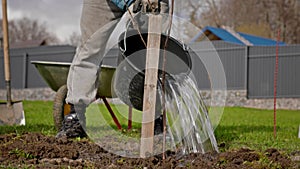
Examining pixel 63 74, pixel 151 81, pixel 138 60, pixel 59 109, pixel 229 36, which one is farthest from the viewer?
pixel 229 36

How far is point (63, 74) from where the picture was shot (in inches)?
160

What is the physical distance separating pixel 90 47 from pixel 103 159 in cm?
83

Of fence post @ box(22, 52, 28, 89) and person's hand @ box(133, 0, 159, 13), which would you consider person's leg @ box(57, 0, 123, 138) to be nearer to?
person's hand @ box(133, 0, 159, 13)

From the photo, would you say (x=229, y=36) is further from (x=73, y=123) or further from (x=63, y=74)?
(x=73, y=123)

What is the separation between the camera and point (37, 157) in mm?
2289

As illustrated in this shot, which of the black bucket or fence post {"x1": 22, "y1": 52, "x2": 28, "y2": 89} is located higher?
the black bucket

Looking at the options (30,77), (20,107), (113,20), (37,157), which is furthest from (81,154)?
(30,77)

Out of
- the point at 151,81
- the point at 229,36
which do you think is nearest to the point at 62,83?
the point at 151,81

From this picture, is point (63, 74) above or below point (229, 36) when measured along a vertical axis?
below

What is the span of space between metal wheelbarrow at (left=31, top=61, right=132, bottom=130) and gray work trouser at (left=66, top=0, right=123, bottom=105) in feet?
1.89

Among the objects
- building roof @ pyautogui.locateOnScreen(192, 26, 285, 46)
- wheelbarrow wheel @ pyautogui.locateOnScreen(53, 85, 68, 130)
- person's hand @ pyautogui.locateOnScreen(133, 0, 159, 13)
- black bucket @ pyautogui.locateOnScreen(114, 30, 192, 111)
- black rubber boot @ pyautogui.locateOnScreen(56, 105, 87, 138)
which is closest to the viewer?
person's hand @ pyautogui.locateOnScreen(133, 0, 159, 13)

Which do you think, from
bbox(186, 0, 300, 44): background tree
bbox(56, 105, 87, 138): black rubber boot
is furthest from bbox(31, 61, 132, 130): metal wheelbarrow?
bbox(186, 0, 300, 44): background tree

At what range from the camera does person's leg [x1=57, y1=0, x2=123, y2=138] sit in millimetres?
2812

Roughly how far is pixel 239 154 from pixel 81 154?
0.83 meters
